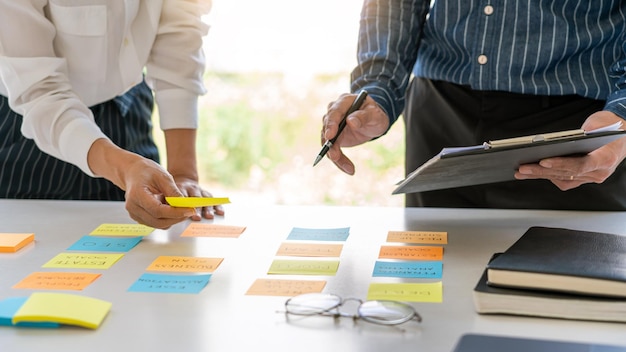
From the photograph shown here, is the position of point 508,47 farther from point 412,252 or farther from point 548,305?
point 548,305

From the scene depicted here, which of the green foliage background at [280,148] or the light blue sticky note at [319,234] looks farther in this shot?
the green foliage background at [280,148]

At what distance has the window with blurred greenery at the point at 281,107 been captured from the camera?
3666 millimetres

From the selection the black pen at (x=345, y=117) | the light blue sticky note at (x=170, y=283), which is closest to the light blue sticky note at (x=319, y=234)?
the black pen at (x=345, y=117)

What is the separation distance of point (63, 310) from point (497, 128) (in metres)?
0.98

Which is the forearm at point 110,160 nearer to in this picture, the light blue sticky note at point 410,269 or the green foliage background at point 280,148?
the light blue sticky note at point 410,269

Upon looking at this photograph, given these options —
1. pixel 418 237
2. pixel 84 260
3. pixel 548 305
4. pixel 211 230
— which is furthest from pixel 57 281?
pixel 548 305

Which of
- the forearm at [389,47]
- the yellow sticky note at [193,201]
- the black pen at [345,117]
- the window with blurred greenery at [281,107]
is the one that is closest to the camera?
the yellow sticky note at [193,201]

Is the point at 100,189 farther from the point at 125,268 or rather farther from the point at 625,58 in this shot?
the point at 625,58

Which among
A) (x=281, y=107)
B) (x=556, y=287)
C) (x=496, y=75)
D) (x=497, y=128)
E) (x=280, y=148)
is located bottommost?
(x=280, y=148)

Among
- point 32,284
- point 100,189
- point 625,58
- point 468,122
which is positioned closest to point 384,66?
point 468,122

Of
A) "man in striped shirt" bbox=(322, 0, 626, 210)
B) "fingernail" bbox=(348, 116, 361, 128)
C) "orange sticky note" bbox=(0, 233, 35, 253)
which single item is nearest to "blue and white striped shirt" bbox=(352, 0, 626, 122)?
"man in striped shirt" bbox=(322, 0, 626, 210)

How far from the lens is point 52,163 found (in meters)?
1.74

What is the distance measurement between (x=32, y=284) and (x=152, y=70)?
0.72 meters

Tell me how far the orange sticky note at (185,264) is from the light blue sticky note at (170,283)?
0.03 m
